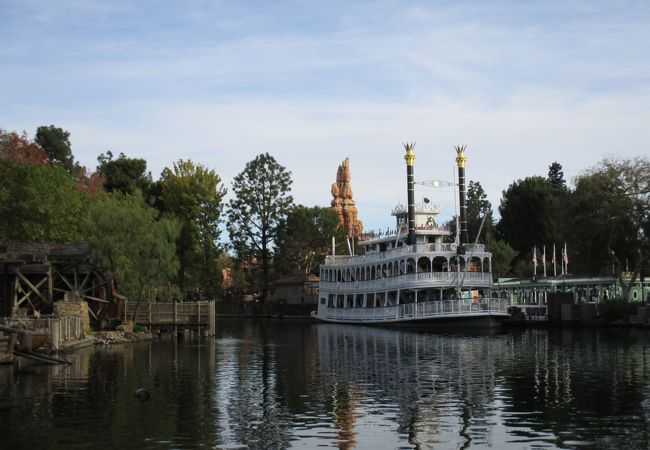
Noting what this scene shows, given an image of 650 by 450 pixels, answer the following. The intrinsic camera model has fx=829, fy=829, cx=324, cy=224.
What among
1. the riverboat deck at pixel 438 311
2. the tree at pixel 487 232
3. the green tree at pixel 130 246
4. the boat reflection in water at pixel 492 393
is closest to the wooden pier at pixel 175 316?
the green tree at pixel 130 246

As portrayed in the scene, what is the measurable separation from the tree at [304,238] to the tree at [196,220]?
14728 millimetres

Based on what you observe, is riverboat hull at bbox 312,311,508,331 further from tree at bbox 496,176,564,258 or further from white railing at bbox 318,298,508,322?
tree at bbox 496,176,564,258

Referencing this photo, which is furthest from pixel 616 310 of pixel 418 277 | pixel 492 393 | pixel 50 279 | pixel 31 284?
pixel 31 284

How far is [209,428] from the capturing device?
71.9 feet

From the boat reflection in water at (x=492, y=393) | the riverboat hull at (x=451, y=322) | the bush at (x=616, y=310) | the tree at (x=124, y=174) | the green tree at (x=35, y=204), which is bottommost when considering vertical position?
the boat reflection in water at (x=492, y=393)

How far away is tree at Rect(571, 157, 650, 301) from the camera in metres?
64.3

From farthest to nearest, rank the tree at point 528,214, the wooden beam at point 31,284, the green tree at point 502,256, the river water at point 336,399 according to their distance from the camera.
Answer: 1. the tree at point 528,214
2. the green tree at point 502,256
3. the wooden beam at point 31,284
4. the river water at point 336,399

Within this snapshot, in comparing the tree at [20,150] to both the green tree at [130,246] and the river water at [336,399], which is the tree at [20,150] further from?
the river water at [336,399]

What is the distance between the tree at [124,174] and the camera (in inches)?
3802

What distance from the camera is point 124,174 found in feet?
321

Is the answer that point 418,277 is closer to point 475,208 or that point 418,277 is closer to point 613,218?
point 613,218

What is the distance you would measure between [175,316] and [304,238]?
50178mm

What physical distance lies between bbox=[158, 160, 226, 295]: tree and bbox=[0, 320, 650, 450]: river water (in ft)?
141

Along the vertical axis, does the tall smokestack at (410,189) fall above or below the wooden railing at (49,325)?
above
